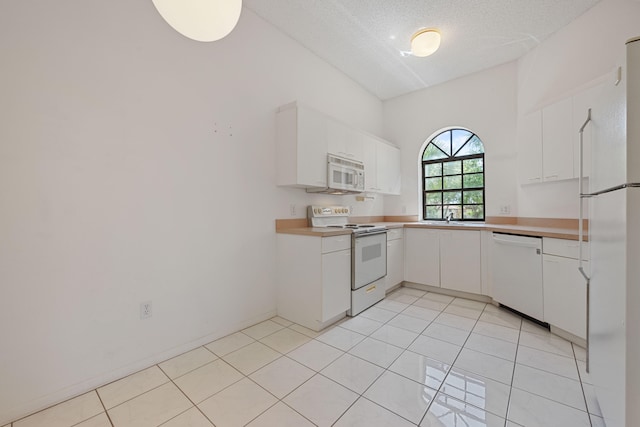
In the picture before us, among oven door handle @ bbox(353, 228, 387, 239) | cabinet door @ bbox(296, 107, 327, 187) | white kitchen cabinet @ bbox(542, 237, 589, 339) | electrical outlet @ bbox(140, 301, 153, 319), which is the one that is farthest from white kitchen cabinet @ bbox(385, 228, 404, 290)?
electrical outlet @ bbox(140, 301, 153, 319)

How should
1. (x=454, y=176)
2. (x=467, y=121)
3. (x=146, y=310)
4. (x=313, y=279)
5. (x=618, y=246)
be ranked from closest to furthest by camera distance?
(x=618, y=246) < (x=146, y=310) < (x=313, y=279) < (x=467, y=121) < (x=454, y=176)

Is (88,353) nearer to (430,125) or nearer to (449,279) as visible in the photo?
(449,279)

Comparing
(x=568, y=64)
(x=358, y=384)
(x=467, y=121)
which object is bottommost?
(x=358, y=384)

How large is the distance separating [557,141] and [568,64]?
84 cm

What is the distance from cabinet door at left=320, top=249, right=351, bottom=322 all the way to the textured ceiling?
93.0 inches

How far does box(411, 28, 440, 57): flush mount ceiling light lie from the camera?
2.67 meters

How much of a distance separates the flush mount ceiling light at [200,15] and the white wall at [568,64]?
121 inches

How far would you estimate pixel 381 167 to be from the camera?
392 cm

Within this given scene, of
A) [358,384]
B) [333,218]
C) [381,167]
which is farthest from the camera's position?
[381,167]

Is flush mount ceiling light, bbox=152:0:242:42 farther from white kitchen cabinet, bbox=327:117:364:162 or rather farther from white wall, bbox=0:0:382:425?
white kitchen cabinet, bbox=327:117:364:162

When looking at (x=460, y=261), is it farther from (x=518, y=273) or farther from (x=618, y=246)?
(x=618, y=246)

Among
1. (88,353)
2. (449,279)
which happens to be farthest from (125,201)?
(449,279)

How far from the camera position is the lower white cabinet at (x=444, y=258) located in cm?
316

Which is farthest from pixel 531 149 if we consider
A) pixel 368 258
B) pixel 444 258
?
pixel 368 258
